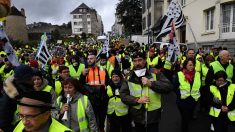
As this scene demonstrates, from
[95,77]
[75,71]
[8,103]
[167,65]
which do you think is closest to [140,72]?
[95,77]

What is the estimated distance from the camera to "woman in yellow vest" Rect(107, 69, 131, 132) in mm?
6125

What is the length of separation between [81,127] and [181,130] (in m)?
3.66

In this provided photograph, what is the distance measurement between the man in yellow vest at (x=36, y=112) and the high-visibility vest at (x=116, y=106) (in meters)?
3.49

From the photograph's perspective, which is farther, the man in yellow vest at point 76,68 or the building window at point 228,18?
the building window at point 228,18

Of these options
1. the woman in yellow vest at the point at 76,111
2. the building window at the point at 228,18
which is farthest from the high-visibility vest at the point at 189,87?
the building window at the point at 228,18

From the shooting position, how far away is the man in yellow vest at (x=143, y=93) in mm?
5191

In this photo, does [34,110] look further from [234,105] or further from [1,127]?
[234,105]

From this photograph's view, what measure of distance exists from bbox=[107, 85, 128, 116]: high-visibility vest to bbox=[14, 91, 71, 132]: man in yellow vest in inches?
137

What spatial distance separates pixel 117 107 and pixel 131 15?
214ft

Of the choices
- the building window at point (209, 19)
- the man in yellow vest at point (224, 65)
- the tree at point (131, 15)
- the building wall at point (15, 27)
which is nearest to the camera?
the man in yellow vest at point (224, 65)

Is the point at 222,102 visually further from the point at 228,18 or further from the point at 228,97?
the point at 228,18

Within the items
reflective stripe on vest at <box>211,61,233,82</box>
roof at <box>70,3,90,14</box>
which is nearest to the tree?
reflective stripe on vest at <box>211,61,233,82</box>

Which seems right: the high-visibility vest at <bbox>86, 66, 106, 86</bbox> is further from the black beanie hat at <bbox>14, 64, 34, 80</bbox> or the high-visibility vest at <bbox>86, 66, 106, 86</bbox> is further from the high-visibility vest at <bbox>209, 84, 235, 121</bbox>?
the black beanie hat at <bbox>14, 64, 34, 80</bbox>

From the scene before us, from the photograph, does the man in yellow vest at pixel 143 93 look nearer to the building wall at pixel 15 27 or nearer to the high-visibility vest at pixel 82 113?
the high-visibility vest at pixel 82 113
